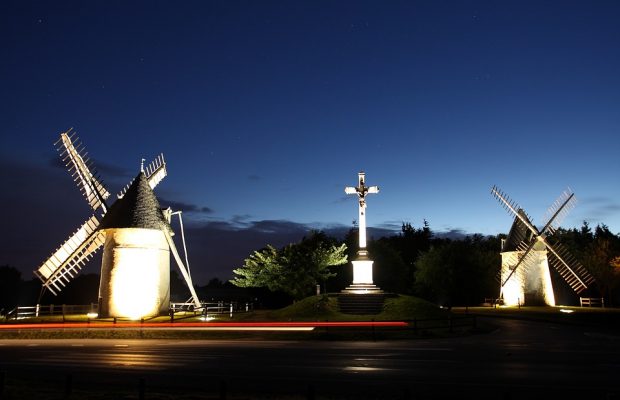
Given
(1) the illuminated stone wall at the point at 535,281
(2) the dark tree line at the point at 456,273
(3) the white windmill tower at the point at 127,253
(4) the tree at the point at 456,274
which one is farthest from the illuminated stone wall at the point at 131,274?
(1) the illuminated stone wall at the point at 535,281

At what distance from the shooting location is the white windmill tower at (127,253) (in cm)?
4009

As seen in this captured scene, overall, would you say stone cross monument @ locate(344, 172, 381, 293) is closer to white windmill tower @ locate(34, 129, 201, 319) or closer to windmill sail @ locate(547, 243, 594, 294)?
white windmill tower @ locate(34, 129, 201, 319)

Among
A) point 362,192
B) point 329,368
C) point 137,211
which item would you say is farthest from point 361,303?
point 329,368

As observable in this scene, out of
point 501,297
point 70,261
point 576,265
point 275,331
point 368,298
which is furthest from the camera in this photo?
point 501,297

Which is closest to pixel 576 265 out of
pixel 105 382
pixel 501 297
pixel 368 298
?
pixel 501 297

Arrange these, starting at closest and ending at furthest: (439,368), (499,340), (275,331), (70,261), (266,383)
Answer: (266,383)
(439,368)
(499,340)
(275,331)
(70,261)

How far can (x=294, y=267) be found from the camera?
4903 cm

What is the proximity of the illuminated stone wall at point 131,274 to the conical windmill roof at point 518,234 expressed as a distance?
42.1 m

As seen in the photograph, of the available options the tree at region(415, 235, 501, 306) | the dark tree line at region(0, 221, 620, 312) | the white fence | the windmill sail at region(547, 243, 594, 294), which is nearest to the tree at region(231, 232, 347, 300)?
the dark tree line at region(0, 221, 620, 312)

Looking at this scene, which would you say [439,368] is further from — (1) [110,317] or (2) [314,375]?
(1) [110,317]

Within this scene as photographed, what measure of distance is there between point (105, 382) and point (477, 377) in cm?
944

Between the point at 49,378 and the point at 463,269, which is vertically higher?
the point at 463,269

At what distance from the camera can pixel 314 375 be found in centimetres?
1401

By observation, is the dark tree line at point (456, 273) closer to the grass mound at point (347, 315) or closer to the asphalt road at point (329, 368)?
the grass mound at point (347, 315)
